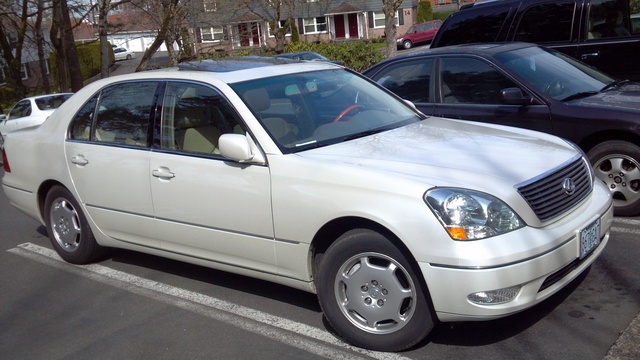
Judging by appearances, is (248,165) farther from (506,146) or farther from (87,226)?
(87,226)

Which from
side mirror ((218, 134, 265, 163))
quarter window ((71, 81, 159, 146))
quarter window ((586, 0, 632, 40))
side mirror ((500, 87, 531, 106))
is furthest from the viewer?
quarter window ((586, 0, 632, 40))

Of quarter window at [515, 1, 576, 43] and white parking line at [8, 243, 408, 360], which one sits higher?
quarter window at [515, 1, 576, 43]

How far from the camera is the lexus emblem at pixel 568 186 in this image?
431 centimetres

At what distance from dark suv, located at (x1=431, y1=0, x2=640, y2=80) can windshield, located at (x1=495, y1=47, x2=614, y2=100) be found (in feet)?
5.22

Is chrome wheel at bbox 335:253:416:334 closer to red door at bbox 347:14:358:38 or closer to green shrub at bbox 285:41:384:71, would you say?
green shrub at bbox 285:41:384:71

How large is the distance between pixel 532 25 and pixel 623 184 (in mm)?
3542

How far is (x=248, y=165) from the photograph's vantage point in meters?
4.73

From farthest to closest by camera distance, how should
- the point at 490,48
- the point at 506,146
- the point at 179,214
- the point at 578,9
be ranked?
1. the point at 578,9
2. the point at 490,48
3. the point at 179,214
4. the point at 506,146

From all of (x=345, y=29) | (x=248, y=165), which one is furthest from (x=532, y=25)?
(x=345, y=29)

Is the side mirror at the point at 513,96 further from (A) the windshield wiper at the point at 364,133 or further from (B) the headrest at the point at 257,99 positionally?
(B) the headrest at the point at 257,99

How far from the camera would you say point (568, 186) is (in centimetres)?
435

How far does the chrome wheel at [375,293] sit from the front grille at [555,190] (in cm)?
81

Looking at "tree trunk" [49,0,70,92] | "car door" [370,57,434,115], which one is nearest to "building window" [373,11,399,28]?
"tree trunk" [49,0,70,92]

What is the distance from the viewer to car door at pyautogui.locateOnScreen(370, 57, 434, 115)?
24.6 feet
